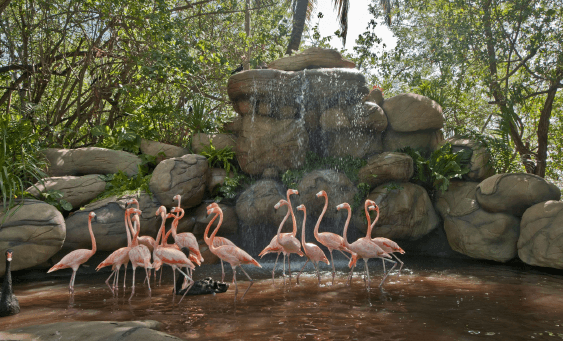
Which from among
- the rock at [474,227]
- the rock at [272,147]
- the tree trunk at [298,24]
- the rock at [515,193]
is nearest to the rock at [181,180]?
the rock at [272,147]

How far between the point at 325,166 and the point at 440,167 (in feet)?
8.79

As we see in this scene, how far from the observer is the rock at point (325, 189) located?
927 cm

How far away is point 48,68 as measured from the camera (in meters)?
10.3

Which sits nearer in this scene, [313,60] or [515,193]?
[515,193]

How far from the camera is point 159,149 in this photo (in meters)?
10.3

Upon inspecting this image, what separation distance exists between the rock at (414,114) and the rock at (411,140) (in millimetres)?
212

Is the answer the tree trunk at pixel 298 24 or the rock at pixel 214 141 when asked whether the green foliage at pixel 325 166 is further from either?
the tree trunk at pixel 298 24

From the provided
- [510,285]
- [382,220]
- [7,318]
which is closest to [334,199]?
[382,220]

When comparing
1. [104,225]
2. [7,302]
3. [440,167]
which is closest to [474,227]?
[440,167]

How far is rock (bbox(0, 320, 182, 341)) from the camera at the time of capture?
10.7ft

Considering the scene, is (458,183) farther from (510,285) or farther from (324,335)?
(324,335)

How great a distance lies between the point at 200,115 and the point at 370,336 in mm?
8474

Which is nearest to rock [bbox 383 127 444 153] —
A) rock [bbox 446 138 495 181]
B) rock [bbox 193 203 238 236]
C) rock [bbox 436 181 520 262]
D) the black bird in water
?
rock [bbox 446 138 495 181]

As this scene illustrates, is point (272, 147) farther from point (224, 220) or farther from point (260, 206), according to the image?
point (224, 220)
